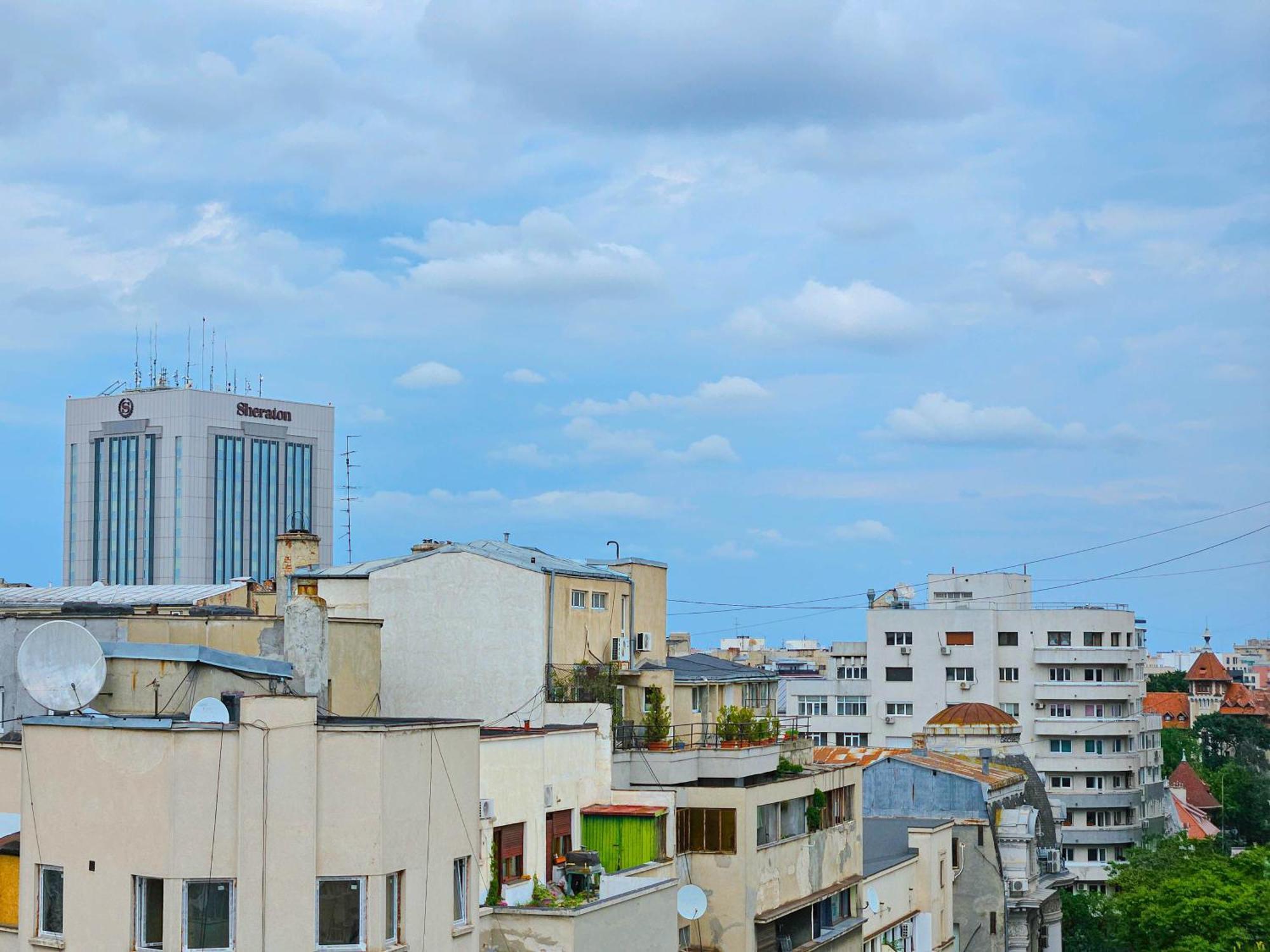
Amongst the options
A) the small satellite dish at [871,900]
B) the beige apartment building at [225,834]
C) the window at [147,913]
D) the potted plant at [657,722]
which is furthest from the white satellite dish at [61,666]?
the small satellite dish at [871,900]

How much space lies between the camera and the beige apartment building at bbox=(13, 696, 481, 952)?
23.5 metres

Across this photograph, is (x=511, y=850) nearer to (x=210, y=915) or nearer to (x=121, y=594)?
(x=210, y=915)

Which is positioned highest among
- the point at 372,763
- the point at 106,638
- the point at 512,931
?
the point at 106,638

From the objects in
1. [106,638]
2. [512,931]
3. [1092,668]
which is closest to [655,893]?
[512,931]

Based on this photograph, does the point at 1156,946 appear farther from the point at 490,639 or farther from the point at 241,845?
the point at 241,845

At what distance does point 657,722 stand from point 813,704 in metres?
79.3

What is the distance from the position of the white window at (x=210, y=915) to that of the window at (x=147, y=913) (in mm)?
456

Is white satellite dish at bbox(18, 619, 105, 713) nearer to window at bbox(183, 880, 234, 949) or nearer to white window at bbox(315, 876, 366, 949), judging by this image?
window at bbox(183, 880, 234, 949)

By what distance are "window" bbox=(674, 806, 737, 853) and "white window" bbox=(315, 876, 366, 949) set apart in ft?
56.6

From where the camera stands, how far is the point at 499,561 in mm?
42125

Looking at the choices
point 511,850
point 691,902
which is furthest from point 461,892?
point 691,902

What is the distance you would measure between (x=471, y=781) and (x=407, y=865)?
2.37 metres

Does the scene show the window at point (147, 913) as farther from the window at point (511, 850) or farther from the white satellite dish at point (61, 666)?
the window at point (511, 850)

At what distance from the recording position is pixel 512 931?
3050cm
